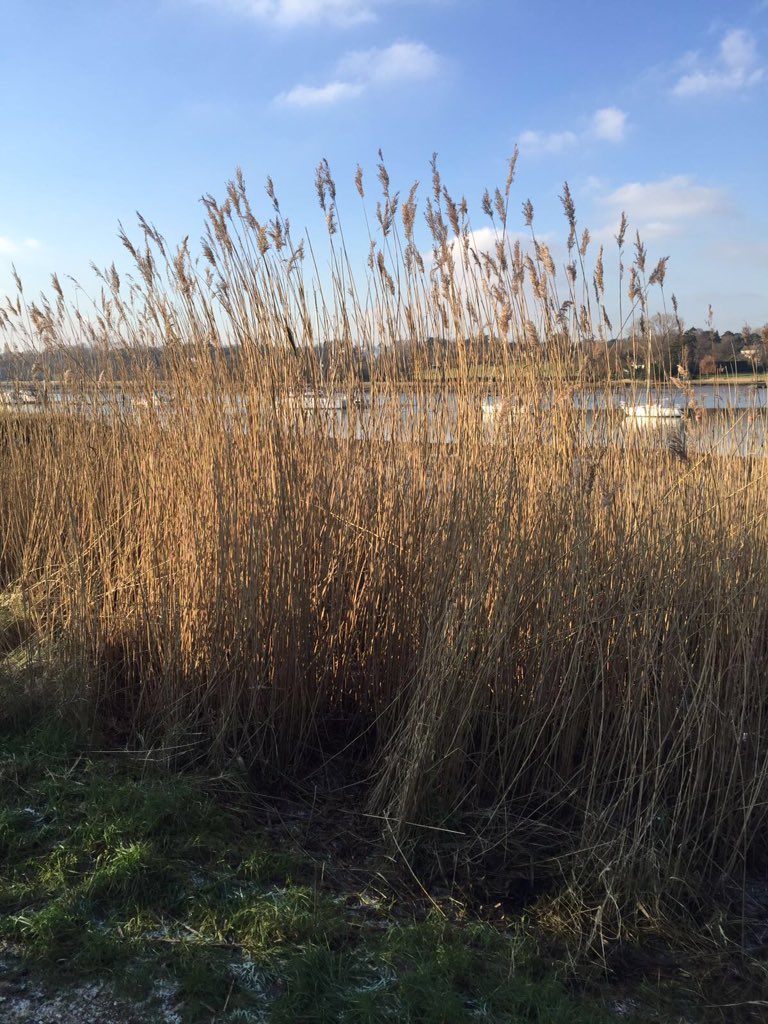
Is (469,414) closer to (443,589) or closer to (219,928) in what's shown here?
(443,589)

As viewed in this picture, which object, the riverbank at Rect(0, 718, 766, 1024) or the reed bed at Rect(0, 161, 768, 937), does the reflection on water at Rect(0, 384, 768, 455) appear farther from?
the riverbank at Rect(0, 718, 766, 1024)

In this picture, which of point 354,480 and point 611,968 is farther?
point 354,480

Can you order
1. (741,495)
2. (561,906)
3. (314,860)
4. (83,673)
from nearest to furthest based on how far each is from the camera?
(561,906), (314,860), (83,673), (741,495)

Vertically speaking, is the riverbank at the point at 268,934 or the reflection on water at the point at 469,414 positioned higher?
the reflection on water at the point at 469,414

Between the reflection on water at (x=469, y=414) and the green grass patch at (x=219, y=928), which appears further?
the reflection on water at (x=469, y=414)

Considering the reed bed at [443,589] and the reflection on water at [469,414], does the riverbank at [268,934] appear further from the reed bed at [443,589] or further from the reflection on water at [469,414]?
the reflection on water at [469,414]

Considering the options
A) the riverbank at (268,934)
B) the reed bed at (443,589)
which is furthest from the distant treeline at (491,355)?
the riverbank at (268,934)

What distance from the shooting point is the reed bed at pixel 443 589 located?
6.92ft

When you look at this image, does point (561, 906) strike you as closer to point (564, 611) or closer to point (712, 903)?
point (712, 903)

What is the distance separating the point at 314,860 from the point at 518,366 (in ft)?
5.06

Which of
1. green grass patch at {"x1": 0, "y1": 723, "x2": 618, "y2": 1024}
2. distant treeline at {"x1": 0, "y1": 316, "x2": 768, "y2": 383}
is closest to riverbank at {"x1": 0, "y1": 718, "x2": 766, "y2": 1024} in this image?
green grass patch at {"x1": 0, "y1": 723, "x2": 618, "y2": 1024}

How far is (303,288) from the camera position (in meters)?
2.51

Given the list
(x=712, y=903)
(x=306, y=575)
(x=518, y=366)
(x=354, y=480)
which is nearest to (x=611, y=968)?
(x=712, y=903)

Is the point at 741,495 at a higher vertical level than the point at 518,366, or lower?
lower
